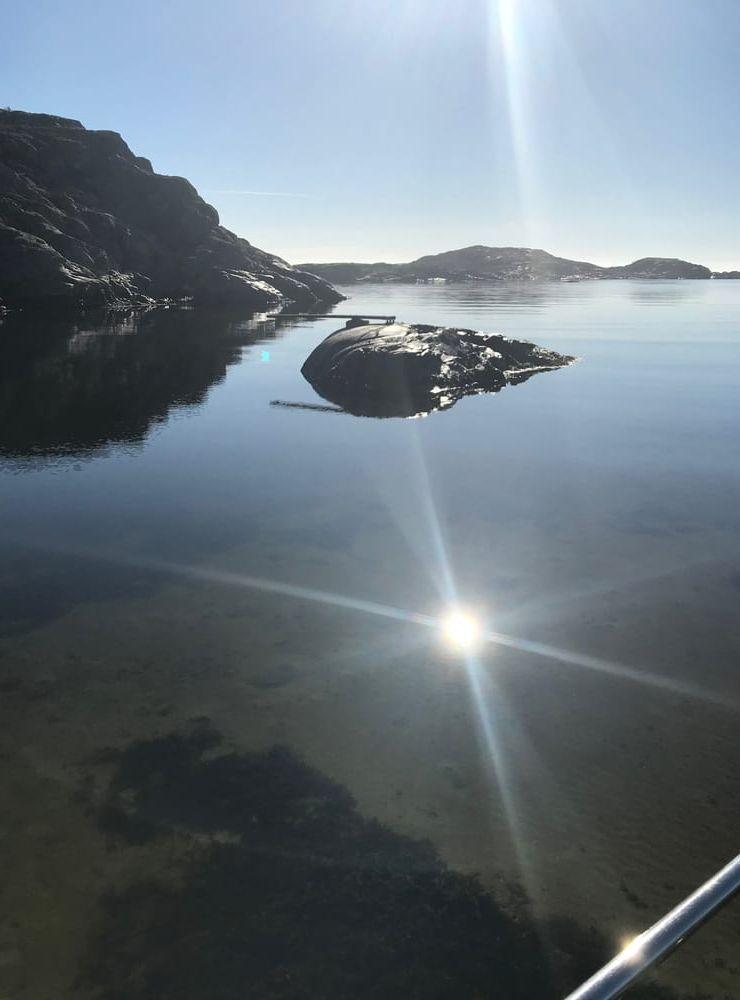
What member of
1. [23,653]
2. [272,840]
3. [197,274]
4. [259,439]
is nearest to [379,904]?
[272,840]

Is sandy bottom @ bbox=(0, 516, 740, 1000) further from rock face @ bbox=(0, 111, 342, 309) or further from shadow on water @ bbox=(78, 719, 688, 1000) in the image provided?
rock face @ bbox=(0, 111, 342, 309)

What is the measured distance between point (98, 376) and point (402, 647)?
30150 millimetres

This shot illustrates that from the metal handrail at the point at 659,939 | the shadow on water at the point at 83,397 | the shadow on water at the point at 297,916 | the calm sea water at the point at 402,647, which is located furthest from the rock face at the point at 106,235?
the metal handrail at the point at 659,939

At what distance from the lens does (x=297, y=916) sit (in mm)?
5777

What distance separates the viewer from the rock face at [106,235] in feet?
256

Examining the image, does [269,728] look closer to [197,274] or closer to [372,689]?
[372,689]

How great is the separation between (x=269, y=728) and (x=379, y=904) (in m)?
2.75

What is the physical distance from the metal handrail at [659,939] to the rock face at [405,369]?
25.8 meters

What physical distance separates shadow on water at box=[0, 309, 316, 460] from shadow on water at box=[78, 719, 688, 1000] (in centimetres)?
1555

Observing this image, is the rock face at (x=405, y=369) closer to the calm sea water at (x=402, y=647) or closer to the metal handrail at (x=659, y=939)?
the calm sea water at (x=402, y=647)

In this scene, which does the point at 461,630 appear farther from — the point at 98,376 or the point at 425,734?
the point at 98,376

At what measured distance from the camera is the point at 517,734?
8.25 meters

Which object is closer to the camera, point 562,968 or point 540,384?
point 562,968

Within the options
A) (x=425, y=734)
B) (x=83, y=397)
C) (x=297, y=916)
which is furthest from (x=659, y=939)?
(x=83, y=397)
